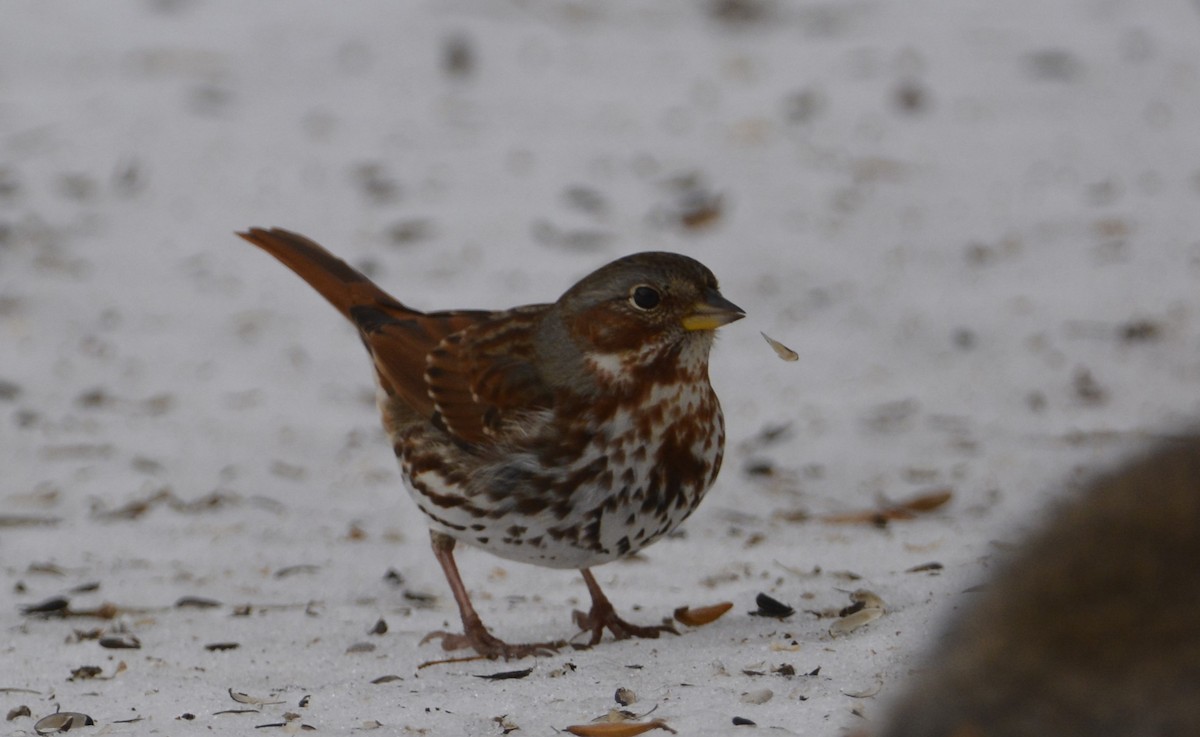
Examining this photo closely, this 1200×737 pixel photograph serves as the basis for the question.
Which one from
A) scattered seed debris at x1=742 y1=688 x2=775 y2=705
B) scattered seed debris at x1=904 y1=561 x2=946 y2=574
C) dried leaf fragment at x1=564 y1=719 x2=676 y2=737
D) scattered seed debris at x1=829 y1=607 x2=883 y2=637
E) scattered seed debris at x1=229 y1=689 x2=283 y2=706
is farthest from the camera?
scattered seed debris at x1=904 y1=561 x2=946 y2=574

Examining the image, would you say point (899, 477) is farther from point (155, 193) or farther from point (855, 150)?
point (155, 193)

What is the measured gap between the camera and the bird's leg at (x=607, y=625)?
4.60 m

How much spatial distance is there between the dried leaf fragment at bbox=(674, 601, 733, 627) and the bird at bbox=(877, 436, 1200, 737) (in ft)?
7.51

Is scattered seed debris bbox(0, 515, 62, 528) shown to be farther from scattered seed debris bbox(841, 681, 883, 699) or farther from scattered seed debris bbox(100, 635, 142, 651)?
scattered seed debris bbox(841, 681, 883, 699)

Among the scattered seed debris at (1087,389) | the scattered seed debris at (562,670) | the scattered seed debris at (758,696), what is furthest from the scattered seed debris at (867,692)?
the scattered seed debris at (1087,389)

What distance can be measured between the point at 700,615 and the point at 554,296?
11.9ft

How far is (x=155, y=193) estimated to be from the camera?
9148mm

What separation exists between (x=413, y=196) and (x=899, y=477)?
12.1 feet

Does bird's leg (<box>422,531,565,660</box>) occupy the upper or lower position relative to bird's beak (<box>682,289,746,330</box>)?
lower

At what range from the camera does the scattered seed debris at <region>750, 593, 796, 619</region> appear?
4.57 meters

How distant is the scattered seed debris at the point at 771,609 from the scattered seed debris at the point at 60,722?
1.78 metres

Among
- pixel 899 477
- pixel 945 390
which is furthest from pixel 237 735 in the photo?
pixel 945 390

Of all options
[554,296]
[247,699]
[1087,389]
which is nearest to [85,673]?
[247,699]

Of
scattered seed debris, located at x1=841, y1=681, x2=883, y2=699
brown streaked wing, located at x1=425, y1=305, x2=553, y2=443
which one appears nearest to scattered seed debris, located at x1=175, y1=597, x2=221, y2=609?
brown streaked wing, located at x1=425, y1=305, x2=553, y2=443
